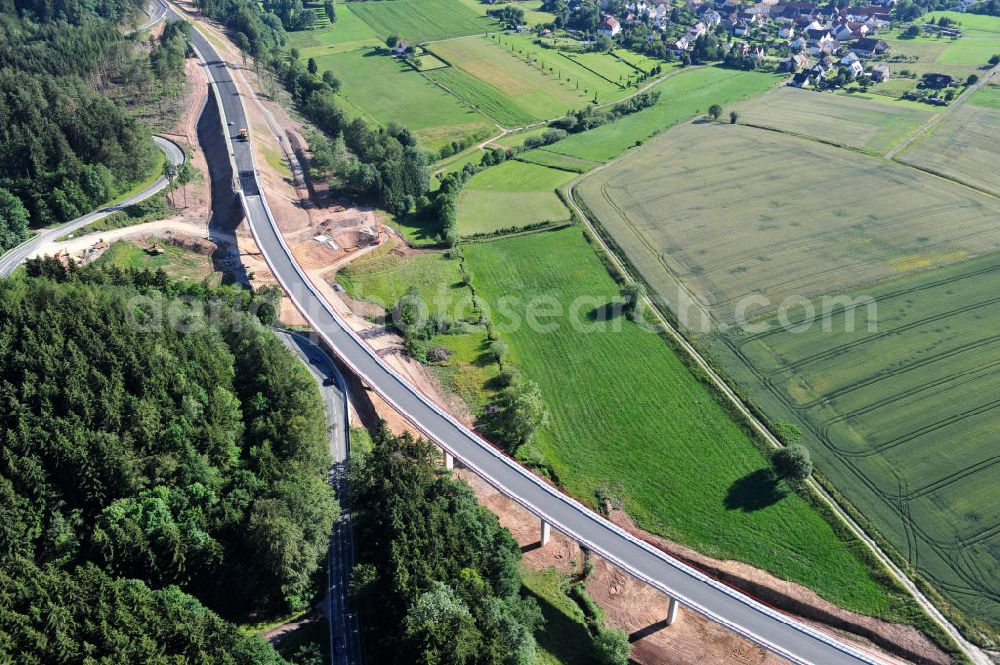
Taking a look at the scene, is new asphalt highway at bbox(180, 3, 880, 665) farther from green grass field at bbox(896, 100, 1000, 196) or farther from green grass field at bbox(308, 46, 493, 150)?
green grass field at bbox(896, 100, 1000, 196)

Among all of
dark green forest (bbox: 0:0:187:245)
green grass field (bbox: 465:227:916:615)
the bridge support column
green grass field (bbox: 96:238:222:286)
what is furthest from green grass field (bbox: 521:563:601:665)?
dark green forest (bbox: 0:0:187:245)

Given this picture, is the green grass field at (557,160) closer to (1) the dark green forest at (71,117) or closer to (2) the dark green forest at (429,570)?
(1) the dark green forest at (71,117)

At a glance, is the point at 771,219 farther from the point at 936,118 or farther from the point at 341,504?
the point at 341,504

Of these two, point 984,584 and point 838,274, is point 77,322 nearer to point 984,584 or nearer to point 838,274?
point 984,584

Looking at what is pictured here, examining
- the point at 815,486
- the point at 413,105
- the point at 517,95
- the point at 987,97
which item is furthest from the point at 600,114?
the point at 815,486

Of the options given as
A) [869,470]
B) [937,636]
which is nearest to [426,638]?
[937,636]
